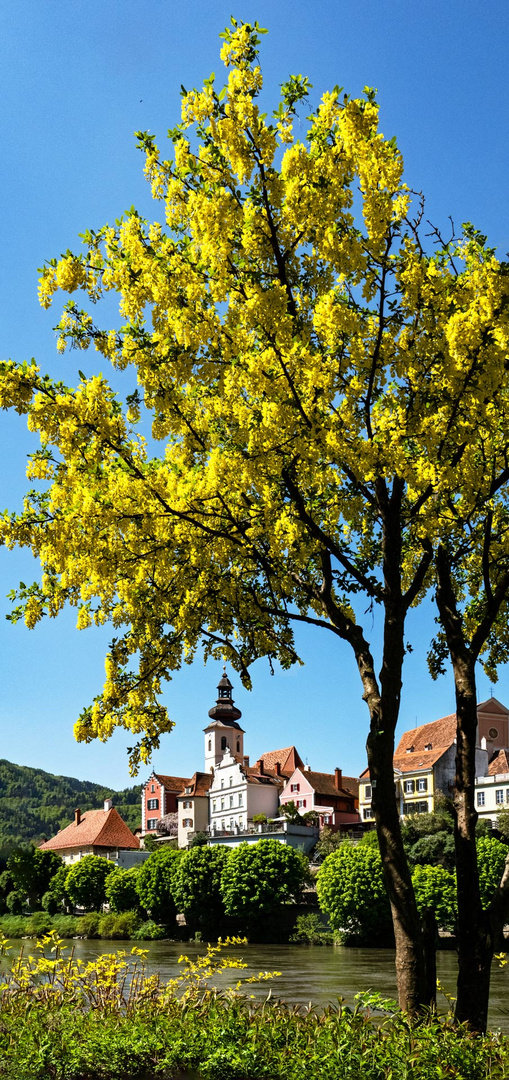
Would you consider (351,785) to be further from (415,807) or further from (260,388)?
(260,388)

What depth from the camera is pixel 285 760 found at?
83062 millimetres

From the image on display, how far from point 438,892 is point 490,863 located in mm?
2889

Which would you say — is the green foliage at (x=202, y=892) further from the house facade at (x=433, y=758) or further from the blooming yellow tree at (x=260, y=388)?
the blooming yellow tree at (x=260, y=388)

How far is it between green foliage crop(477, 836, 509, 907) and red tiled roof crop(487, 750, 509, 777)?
57.3 ft

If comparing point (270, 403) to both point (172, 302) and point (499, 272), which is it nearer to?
point (172, 302)

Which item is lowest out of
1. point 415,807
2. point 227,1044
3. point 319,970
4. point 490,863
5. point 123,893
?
point 319,970

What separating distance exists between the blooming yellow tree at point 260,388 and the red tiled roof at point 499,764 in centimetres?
5733

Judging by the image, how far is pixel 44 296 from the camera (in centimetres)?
815

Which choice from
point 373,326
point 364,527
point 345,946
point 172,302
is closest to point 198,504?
point 172,302

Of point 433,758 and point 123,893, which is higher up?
point 433,758

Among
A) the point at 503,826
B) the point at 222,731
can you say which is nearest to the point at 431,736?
the point at 503,826

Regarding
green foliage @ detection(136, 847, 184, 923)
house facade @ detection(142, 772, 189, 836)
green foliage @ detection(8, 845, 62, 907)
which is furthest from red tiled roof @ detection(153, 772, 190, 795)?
green foliage @ detection(136, 847, 184, 923)

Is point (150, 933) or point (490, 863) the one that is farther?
point (150, 933)

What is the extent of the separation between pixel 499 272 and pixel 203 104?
9.55ft
